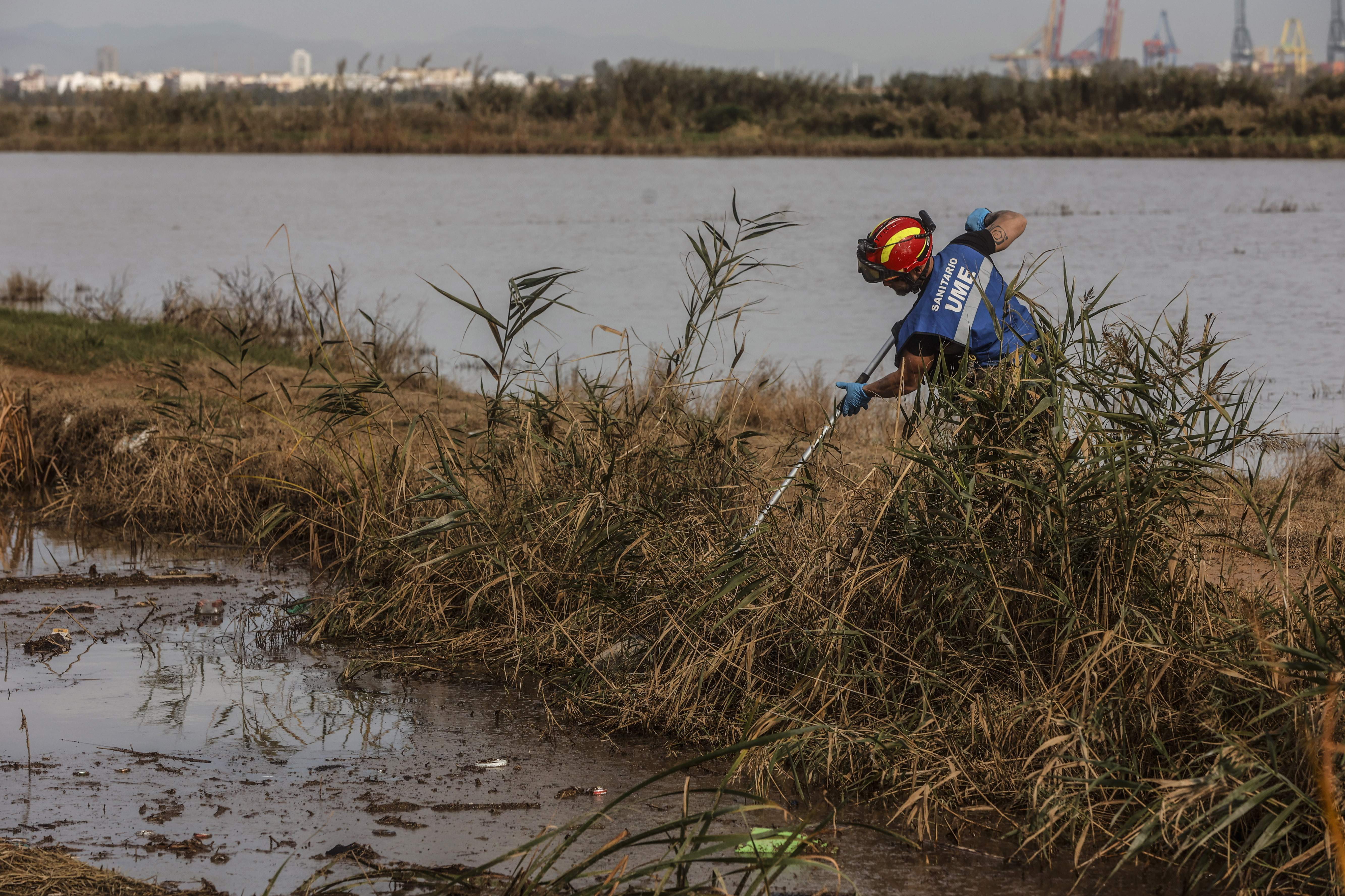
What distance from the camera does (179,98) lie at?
45156mm

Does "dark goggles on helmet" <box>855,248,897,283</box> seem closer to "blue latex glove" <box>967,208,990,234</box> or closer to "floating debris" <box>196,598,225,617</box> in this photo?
"blue latex glove" <box>967,208,990,234</box>

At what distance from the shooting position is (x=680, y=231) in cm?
2605

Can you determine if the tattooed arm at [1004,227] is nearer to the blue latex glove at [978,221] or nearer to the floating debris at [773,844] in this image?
the blue latex glove at [978,221]

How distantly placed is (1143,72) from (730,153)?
2016cm

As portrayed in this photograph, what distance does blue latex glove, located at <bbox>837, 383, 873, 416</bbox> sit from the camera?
545 centimetres

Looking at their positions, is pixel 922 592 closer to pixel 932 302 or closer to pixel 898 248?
pixel 932 302


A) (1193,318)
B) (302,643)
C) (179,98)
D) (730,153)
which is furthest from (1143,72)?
(302,643)

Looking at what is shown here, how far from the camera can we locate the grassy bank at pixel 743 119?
4250cm

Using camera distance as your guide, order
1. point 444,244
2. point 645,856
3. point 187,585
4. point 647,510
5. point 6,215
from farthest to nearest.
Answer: point 6,215
point 444,244
point 187,585
point 647,510
point 645,856

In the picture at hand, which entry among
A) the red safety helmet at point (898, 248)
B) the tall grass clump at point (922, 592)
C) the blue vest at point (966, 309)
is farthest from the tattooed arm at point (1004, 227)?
the tall grass clump at point (922, 592)

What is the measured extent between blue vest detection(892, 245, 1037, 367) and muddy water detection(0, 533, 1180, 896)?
1985 millimetres

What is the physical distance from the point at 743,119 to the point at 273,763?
44053 mm

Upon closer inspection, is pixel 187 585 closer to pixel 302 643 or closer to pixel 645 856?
pixel 302 643

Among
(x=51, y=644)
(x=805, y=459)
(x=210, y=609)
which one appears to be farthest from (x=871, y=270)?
(x=51, y=644)
